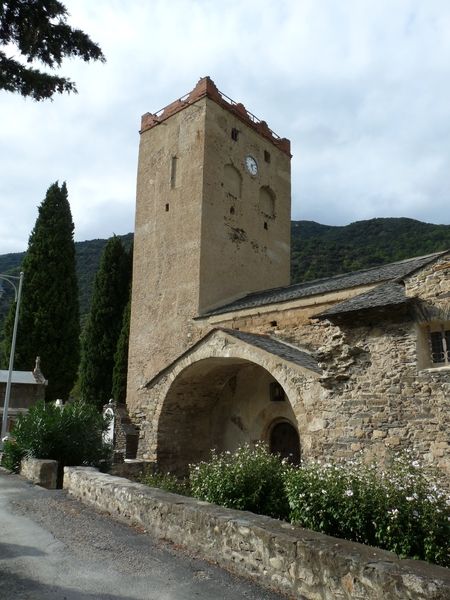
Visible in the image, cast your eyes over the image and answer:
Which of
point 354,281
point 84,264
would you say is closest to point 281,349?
point 354,281

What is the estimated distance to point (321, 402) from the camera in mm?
9188

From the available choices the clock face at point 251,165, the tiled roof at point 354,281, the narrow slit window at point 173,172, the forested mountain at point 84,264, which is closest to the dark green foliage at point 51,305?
the narrow slit window at point 173,172

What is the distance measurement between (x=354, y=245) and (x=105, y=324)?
31.2 meters

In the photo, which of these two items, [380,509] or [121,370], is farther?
[121,370]

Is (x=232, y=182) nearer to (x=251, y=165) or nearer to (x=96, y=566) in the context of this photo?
(x=251, y=165)

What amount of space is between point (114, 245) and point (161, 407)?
15.9 meters

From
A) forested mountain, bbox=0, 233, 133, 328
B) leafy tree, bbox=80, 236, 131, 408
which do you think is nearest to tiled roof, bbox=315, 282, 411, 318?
leafy tree, bbox=80, 236, 131, 408

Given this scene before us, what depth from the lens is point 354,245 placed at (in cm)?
4922

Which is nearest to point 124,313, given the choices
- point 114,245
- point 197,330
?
point 114,245

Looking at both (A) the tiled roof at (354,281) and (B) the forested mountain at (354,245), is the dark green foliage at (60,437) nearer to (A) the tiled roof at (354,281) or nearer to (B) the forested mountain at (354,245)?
(A) the tiled roof at (354,281)

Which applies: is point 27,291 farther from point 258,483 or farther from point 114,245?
point 258,483

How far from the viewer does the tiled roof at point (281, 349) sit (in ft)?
33.2

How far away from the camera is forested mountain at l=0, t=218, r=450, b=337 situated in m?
40.3

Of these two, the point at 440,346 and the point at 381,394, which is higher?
the point at 440,346
